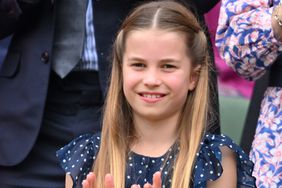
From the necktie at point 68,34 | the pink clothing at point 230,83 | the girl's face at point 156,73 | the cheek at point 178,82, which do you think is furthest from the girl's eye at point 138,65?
the pink clothing at point 230,83

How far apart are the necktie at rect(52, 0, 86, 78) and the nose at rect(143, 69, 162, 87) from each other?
482 mm

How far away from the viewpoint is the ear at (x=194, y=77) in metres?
3.16

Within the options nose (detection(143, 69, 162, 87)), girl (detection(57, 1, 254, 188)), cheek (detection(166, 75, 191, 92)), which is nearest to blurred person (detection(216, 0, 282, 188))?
girl (detection(57, 1, 254, 188))

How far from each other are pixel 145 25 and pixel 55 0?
49cm

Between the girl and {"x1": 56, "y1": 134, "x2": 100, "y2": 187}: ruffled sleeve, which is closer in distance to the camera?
the girl

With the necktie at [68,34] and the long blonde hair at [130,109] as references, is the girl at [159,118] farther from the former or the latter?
the necktie at [68,34]

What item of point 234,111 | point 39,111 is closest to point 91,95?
point 39,111

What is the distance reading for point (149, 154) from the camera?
312 cm

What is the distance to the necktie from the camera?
345 cm

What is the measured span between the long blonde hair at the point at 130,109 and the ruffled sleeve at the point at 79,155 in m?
0.04

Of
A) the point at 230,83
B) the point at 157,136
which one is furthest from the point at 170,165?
the point at 230,83

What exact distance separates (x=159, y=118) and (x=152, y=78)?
0.55 feet

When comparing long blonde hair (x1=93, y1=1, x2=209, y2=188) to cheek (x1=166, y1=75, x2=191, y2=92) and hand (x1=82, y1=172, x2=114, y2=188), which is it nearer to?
cheek (x1=166, y1=75, x2=191, y2=92)

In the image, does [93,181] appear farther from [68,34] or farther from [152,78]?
[68,34]
